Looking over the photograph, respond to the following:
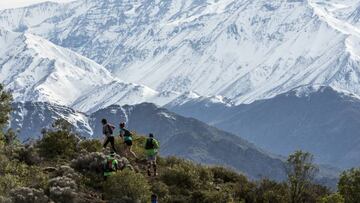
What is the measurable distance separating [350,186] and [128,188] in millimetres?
15028

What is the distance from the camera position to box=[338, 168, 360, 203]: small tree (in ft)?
158

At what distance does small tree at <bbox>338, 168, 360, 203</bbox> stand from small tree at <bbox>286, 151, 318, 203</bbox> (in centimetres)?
227

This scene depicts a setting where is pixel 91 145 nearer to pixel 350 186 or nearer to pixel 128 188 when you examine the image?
pixel 128 188

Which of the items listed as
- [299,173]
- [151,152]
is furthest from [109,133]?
[299,173]

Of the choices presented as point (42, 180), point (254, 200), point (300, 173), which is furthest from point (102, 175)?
point (300, 173)

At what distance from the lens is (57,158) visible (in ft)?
157

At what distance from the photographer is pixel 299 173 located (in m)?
47.0

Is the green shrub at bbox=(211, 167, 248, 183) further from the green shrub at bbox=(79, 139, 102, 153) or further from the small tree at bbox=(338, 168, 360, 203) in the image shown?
the green shrub at bbox=(79, 139, 102, 153)

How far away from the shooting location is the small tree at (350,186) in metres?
48.0

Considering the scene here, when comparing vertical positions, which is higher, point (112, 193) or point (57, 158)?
point (57, 158)

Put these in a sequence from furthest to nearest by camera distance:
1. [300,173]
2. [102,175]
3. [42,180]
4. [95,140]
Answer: [95,140]
[300,173]
[102,175]
[42,180]

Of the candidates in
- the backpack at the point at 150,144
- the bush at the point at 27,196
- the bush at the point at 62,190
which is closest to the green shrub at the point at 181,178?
the backpack at the point at 150,144

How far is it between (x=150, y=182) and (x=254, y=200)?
5467mm

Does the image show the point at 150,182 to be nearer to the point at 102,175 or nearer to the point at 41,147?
the point at 102,175
